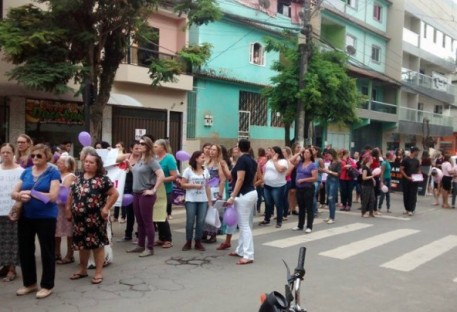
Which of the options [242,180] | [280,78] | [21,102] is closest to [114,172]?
[242,180]

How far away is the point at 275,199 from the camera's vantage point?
10.7 metres

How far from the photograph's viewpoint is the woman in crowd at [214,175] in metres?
8.67

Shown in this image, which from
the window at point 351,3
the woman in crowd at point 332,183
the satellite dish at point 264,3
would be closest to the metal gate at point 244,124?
the satellite dish at point 264,3

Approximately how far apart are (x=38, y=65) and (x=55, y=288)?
27.2 feet

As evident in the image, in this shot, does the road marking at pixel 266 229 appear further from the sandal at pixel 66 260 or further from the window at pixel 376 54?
the window at pixel 376 54

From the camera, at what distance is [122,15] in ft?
41.2

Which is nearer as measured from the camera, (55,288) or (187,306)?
(187,306)

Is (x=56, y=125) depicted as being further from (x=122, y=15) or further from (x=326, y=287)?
(x=326, y=287)

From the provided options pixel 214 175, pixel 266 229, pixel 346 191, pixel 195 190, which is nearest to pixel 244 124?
pixel 346 191

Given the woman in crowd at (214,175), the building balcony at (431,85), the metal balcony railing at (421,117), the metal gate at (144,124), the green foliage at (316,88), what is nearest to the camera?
the woman in crowd at (214,175)

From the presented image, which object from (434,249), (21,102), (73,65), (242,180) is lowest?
(434,249)

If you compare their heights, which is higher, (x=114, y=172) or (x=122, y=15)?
(x=122, y=15)

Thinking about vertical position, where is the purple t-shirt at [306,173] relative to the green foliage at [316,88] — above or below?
below

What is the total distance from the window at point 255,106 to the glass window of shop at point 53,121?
8635 millimetres
